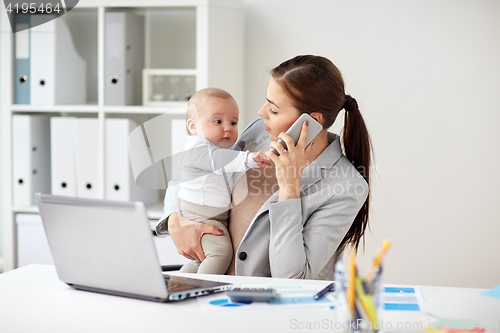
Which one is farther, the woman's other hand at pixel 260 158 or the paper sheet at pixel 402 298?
the woman's other hand at pixel 260 158

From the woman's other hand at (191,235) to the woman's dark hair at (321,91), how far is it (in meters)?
0.42

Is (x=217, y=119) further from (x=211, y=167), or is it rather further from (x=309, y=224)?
(x=309, y=224)

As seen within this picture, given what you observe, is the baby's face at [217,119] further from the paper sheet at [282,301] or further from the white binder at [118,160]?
the white binder at [118,160]

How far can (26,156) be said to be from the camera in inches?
98.1

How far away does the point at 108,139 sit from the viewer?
2.39 m

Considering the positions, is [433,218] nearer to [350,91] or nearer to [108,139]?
[350,91]

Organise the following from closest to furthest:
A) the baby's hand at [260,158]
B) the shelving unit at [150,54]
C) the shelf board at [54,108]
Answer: the baby's hand at [260,158] → the shelving unit at [150,54] → the shelf board at [54,108]

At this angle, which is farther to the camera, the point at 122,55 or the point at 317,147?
the point at 122,55

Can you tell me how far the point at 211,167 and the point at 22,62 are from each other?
1.50 metres

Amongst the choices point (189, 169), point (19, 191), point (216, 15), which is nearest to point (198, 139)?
point (189, 169)

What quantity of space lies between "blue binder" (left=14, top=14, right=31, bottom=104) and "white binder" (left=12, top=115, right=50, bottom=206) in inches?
4.6

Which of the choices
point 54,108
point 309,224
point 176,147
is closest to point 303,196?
point 309,224

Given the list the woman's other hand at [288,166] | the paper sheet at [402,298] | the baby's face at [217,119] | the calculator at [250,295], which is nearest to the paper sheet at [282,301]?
the calculator at [250,295]

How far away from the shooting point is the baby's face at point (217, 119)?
5.14 ft
